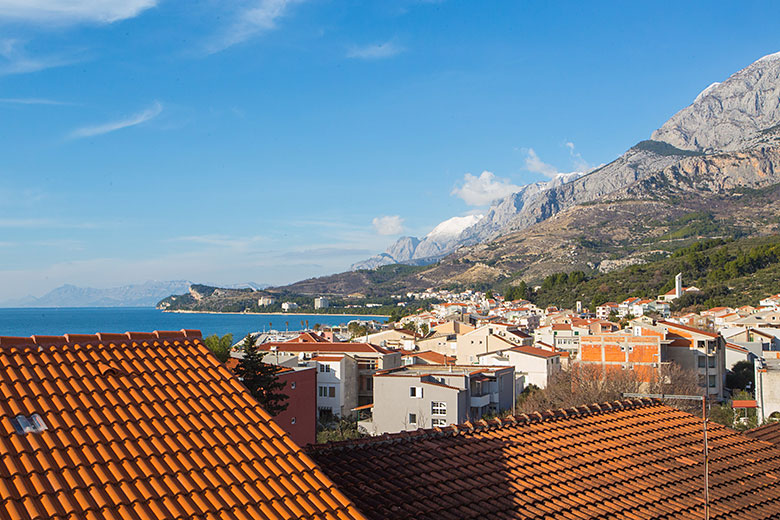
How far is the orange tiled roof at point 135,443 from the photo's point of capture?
3.23 meters

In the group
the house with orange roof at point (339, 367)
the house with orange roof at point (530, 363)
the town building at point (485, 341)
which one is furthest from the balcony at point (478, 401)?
the town building at point (485, 341)

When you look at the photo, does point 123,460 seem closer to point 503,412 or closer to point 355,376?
point 503,412

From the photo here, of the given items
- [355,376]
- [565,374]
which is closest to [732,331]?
[565,374]

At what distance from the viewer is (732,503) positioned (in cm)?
620

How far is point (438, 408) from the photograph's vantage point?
3609cm

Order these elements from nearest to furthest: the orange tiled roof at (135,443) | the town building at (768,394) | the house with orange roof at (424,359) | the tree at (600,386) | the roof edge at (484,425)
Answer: the orange tiled roof at (135,443), the roof edge at (484,425), the town building at (768,394), the tree at (600,386), the house with orange roof at (424,359)

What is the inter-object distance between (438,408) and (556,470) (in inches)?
1209

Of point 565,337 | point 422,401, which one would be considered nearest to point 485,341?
point 565,337

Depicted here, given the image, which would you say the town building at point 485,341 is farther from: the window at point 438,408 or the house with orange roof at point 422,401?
the window at point 438,408

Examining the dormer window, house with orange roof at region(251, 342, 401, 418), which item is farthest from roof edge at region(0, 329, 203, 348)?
house with orange roof at region(251, 342, 401, 418)

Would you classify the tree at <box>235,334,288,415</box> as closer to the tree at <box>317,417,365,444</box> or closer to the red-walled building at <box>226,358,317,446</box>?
the tree at <box>317,417,365,444</box>

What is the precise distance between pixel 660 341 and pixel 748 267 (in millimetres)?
56403

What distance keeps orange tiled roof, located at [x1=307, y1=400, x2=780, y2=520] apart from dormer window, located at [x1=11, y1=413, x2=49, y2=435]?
2.18 meters

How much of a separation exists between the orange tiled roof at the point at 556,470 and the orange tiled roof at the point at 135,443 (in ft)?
3.75
